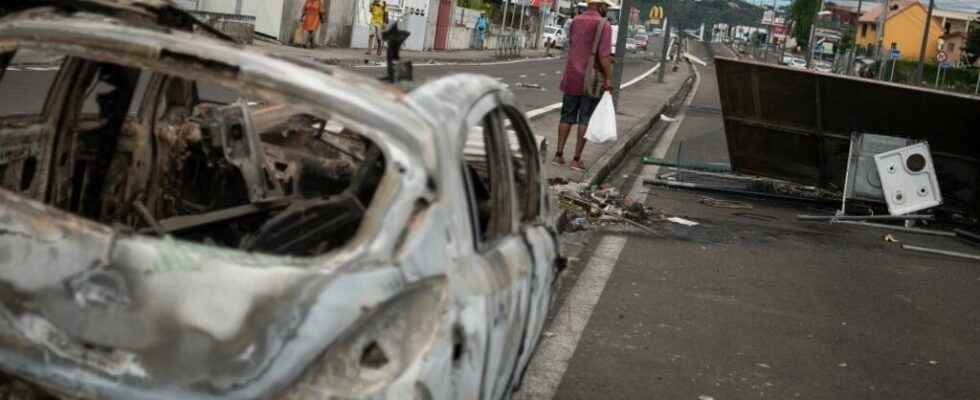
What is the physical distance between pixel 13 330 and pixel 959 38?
118173 mm

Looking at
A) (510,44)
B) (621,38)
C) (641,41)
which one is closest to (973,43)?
(641,41)

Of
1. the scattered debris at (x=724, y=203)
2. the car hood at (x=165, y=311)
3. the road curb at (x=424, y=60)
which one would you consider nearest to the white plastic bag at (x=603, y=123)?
the scattered debris at (x=724, y=203)

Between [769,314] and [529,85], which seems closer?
[769,314]

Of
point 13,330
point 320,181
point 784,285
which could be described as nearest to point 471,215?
point 13,330

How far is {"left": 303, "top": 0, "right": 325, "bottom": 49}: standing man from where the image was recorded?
133 ft

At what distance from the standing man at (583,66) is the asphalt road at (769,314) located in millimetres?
1383

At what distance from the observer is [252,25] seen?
37.8m

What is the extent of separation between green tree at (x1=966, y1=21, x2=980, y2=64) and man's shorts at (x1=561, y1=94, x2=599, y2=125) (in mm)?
77811

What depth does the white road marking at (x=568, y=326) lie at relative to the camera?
6746mm

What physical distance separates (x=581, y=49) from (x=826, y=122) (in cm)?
250

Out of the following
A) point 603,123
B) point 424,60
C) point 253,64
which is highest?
point 253,64

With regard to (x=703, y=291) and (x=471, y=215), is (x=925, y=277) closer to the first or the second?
(x=703, y=291)

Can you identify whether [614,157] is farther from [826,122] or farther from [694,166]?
[826,122]

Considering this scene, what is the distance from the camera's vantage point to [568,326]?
8086 millimetres
